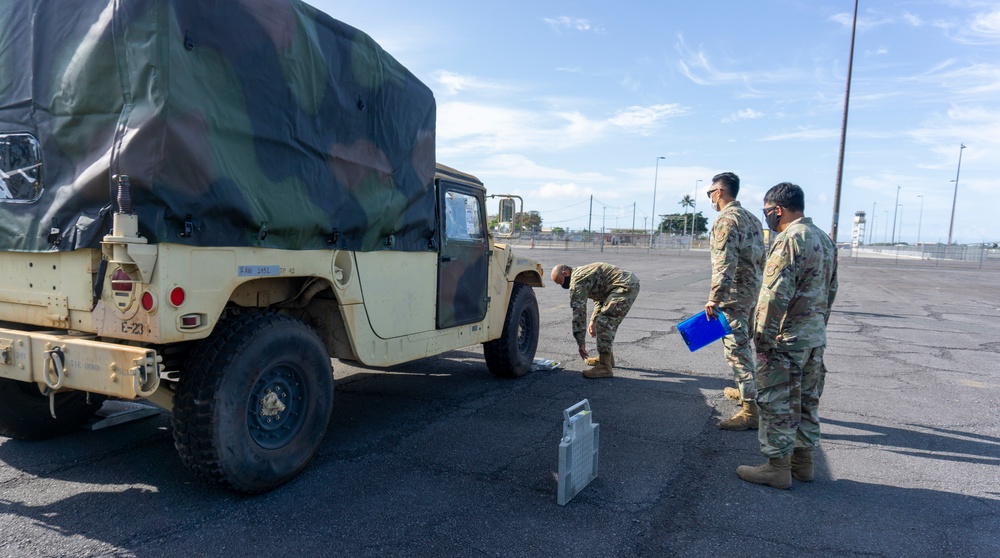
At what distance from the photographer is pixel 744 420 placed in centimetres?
530

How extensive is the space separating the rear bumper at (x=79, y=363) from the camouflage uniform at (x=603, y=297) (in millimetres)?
4737

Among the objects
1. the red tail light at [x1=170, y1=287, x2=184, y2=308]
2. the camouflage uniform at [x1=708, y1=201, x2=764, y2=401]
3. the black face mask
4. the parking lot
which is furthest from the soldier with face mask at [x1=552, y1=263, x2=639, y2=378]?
the red tail light at [x1=170, y1=287, x2=184, y2=308]

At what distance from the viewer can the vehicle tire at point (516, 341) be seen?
666 cm

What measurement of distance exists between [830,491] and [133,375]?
4.11 m

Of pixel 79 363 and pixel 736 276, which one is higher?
pixel 736 276

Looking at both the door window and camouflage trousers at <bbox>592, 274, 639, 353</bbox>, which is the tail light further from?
camouflage trousers at <bbox>592, 274, 639, 353</bbox>

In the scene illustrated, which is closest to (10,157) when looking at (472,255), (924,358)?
(472,255)

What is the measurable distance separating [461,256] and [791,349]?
2848mm

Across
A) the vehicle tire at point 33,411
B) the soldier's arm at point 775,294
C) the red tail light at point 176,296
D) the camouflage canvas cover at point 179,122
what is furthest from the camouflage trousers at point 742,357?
the vehicle tire at point 33,411

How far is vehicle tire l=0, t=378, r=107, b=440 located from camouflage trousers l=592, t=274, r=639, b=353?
4804 mm

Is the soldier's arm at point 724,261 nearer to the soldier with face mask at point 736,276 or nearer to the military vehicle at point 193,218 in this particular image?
the soldier with face mask at point 736,276

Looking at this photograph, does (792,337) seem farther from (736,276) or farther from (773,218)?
(736,276)

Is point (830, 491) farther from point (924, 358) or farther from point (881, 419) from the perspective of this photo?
point (924, 358)

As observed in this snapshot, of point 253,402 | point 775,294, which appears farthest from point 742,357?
point 253,402
